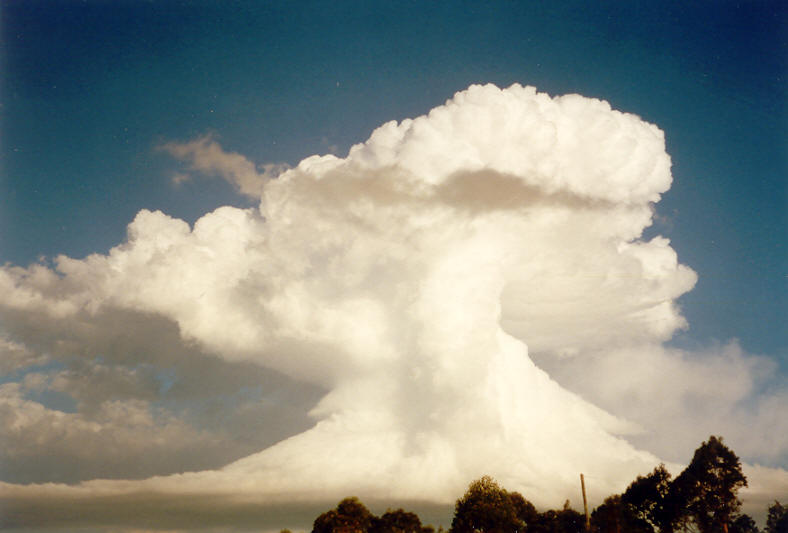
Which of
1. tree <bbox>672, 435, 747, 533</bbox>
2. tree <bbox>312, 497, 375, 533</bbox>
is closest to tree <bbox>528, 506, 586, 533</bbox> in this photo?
tree <bbox>672, 435, 747, 533</bbox>

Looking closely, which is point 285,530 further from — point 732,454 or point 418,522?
point 732,454

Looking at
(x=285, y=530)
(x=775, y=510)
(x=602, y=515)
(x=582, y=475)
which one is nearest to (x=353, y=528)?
(x=285, y=530)

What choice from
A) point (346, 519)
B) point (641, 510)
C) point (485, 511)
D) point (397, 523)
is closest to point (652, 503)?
point (641, 510)

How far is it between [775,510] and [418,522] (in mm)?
97768

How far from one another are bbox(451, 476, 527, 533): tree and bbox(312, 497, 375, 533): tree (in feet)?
47.8

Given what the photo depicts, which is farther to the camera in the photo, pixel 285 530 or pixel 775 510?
pixel 775 510

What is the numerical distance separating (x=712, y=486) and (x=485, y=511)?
35.6 meters

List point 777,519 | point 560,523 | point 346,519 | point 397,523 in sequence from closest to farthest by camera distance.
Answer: point 346,519
point 397,523
point 560,523
point 777,519

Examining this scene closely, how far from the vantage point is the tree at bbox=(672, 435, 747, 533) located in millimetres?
84144

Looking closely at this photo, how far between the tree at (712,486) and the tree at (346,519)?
167 ft

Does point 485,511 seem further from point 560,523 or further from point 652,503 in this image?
point 652,503

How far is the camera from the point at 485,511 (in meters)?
83.6

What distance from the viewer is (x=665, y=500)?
9031 cm

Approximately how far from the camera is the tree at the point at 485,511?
83.2 m
